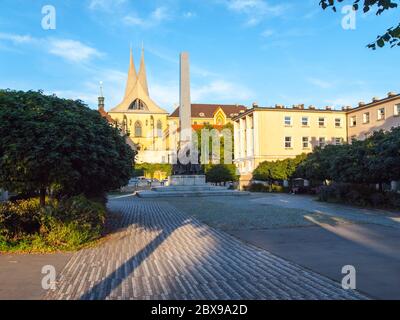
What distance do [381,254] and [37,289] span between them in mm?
6732

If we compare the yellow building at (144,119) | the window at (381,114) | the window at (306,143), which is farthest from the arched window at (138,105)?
the window at (381,114)

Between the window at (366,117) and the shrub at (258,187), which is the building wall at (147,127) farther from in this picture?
the shrub at (258,187)

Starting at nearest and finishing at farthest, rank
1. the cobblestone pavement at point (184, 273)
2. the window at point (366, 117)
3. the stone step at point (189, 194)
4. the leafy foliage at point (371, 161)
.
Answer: the cobblestone pavement at point (184, 273) < the leafy foliage at point (371, 161) < the stone step at point (189, 194) < the window at point (366, 117)

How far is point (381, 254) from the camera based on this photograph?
9188 millimetres

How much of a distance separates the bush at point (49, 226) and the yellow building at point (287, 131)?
5288 cm

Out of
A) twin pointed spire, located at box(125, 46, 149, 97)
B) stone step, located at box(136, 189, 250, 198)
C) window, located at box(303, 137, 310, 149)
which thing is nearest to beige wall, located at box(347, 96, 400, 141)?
window, located at box(303, 137, 310, 149)

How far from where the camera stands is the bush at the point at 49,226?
33.3 ft

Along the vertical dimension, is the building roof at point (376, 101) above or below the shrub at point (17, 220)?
above

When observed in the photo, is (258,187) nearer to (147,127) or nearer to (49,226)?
(49,226)

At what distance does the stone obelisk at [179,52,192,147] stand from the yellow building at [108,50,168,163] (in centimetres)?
6819

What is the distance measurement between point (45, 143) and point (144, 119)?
112 meters

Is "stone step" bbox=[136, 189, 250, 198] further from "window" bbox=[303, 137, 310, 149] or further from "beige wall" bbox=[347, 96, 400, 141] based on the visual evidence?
"window" bbox=[303, 137, 310, 149]
